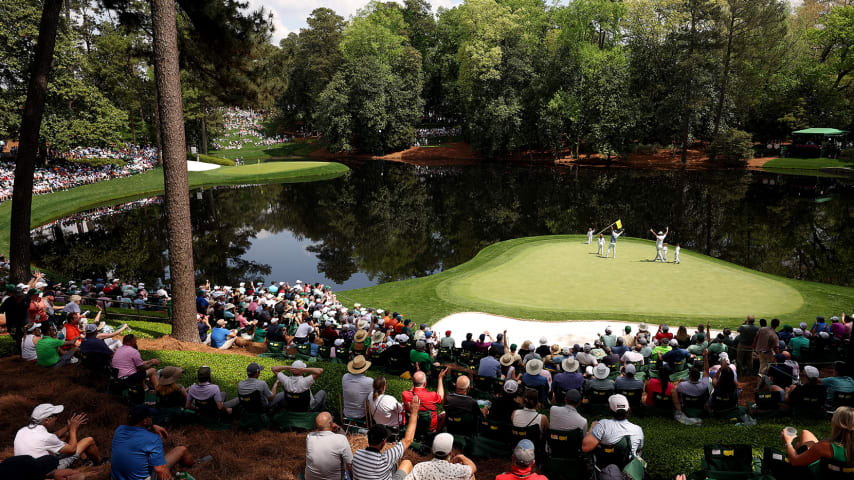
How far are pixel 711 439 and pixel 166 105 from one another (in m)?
14.2

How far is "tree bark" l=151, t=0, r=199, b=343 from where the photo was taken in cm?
1289

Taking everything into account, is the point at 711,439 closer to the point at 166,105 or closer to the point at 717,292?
the point at 166,105

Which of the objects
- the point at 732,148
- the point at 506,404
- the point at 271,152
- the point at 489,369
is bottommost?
the point at 489,369

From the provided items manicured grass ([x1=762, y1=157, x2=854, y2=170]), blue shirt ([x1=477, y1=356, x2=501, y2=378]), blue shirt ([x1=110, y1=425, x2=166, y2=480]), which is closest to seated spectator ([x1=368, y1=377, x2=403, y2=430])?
blue shirt ([x1=110, y1=425, x2=166, y2=480])

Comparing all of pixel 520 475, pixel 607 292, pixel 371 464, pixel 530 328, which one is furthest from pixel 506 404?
pixel 607 292

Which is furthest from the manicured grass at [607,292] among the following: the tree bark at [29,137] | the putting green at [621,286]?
the tree bark at [29,137]

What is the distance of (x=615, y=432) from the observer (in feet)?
23.5

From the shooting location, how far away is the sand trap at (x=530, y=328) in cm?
1733

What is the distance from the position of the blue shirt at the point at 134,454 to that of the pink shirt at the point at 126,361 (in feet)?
12.8

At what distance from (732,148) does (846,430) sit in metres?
70.7

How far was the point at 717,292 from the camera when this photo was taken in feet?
70.6

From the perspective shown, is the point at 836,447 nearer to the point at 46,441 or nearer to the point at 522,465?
the point at 522,465

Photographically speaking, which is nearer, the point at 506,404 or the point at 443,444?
the point at 443,444

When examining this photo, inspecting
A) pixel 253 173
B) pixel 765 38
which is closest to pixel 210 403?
pixel 253 173
